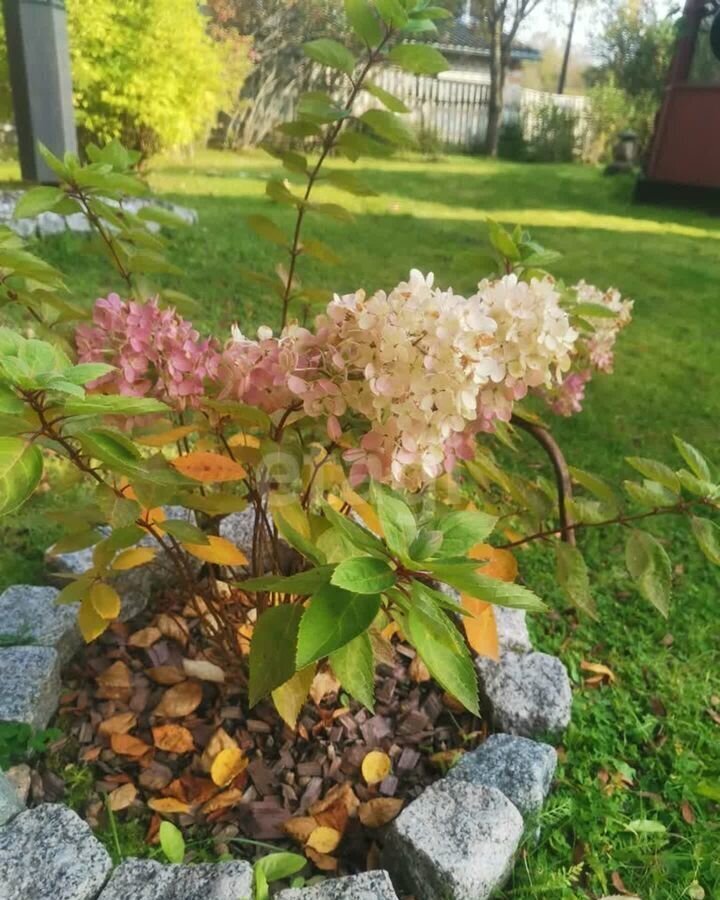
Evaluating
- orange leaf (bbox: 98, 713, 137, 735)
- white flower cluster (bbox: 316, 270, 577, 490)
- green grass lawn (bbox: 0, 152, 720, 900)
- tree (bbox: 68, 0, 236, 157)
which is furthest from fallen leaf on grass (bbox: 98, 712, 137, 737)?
tree (bbox: 68, 0, 236, 157)

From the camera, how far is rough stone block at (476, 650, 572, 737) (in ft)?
4.72

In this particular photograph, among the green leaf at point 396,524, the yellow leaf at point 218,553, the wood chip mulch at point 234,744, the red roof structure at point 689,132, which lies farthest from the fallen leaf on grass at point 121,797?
the red roof structure at point 689,132

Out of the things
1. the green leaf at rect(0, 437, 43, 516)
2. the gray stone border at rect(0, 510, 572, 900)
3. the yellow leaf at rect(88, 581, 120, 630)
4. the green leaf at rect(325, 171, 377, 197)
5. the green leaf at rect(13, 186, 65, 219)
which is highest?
the green leaf at rect(325, 171, 377, 197)

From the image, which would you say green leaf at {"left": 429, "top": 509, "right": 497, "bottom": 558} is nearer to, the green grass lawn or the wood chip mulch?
the wood chip mulch

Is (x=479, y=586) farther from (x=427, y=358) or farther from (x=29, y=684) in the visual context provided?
(x=29, y=684)

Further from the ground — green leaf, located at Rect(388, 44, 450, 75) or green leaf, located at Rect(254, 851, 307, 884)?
green leaf, located at Rect(388, 44, 450, 75)

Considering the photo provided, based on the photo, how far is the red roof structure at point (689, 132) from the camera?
7848 mm

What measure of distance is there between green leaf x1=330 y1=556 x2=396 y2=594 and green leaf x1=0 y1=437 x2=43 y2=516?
11.4 inches

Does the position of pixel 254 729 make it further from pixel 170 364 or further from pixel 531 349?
pixel 531 349

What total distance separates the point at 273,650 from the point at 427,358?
39cm

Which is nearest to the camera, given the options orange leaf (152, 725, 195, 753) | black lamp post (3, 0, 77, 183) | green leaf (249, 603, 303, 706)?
green leaf (249, 603, 303, 706)

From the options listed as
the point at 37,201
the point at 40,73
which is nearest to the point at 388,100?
the point at 37,201

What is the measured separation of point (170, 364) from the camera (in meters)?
0.97

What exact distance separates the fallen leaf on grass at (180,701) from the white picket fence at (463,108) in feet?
41.8
